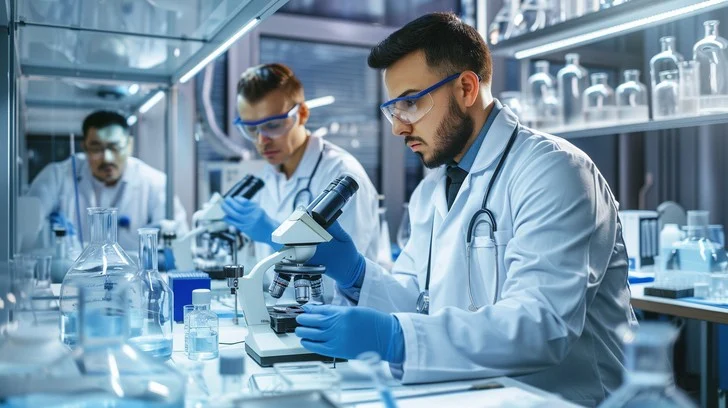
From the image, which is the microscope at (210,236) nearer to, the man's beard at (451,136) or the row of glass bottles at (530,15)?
the man's beard at (451,136)

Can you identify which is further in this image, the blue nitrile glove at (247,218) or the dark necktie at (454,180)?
the blue nitrile glove at (247,218)

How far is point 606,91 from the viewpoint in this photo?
308 centimetres

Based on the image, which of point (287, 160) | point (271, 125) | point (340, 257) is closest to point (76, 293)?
point (340, 257)

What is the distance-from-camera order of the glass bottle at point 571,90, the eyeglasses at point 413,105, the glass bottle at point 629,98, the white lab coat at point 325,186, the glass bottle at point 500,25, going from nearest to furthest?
the eyeglasses at point 413,105
the white lab coat at point 325,186
the glass bottle at point 629,98
the glass bottle at point 571,90
the glass bottle at point 500,25

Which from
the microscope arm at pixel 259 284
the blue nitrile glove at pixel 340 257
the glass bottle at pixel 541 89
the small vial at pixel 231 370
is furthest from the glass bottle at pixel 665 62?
the small vial at pixel 231 370

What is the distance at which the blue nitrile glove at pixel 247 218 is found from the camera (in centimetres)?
231

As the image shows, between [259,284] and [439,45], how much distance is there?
729mm

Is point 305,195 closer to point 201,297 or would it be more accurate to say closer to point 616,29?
point 201,297

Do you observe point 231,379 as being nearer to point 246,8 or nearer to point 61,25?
point 246,8

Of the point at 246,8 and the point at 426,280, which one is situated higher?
the point at 246,8

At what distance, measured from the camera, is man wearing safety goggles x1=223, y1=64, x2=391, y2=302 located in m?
2.37

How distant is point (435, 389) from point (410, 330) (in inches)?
4.8

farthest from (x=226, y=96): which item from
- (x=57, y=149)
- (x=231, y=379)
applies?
(x=231, y=379)

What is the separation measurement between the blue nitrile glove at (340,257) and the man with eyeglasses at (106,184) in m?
1.64
